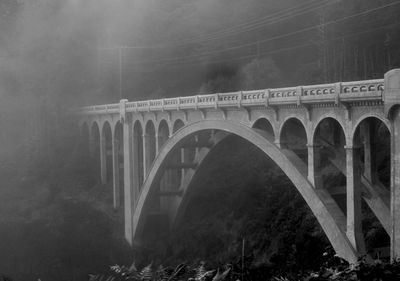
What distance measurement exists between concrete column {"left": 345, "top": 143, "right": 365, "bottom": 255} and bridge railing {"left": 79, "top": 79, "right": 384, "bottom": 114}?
5.75 feet

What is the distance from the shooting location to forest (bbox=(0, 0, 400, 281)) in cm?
→ 3766

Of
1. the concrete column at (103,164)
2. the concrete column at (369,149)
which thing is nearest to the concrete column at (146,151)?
the concrete column at (103,164)

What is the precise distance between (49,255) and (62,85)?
67.3 ft

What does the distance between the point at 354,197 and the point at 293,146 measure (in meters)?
11.2

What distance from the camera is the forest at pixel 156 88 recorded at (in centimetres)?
3766

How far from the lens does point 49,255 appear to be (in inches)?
1619

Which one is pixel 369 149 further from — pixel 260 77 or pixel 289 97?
pixel 260 77

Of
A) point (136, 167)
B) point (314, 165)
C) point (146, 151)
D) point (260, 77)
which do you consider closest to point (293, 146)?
point (314, 165)

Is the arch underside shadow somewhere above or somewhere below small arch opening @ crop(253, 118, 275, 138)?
below

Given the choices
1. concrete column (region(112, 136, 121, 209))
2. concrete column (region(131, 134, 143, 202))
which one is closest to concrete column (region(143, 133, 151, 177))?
concrete column (region(131, 134, 143, 202))

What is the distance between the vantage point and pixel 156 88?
6178 cm

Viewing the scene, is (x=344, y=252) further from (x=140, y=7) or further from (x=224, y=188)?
(x=140, y=7)

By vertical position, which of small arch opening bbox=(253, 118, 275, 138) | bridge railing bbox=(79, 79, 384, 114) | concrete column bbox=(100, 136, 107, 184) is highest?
bridge railing bbox=(79, 79, 384, 114)

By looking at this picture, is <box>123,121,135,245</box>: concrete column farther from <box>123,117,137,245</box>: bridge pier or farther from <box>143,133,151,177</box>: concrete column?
<box>143,133,151,177</box>: concrete column
